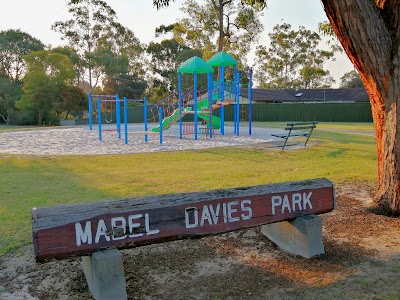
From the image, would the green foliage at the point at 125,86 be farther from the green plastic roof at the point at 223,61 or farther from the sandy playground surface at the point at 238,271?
the sandy playground surface at the point at 238,271

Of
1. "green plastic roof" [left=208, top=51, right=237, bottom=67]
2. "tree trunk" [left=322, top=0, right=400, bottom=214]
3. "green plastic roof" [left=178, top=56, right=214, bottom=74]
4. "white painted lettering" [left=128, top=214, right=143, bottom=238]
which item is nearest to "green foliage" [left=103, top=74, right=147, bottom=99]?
"green plastic roof" [left=208, top=51, right=237, bottom=67]

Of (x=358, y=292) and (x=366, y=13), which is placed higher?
(x=366, y=13)

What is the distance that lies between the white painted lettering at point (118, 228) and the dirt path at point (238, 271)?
52 centimetres

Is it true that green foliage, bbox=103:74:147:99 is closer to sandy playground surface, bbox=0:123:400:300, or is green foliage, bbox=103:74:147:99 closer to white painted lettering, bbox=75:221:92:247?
sandy playground surface, bbox=0:123:400:300

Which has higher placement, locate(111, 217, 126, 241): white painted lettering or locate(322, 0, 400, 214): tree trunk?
locate(322, 0, 400, 214): tree trunk

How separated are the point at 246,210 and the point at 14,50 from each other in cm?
5081

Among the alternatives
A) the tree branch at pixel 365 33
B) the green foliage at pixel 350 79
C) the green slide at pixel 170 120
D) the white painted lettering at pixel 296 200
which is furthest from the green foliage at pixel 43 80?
the green foliage at pixel 350 79

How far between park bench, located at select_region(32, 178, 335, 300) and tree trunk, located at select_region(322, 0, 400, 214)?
54.9 inches

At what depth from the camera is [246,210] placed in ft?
11.1

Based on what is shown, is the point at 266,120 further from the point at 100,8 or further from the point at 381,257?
the point at 381,257

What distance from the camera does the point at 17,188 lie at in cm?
670

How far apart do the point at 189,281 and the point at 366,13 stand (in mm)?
3454

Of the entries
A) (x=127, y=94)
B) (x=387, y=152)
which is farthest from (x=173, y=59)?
(x=387, y=152)

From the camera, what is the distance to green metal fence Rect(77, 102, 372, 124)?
Result: 33812 mm
